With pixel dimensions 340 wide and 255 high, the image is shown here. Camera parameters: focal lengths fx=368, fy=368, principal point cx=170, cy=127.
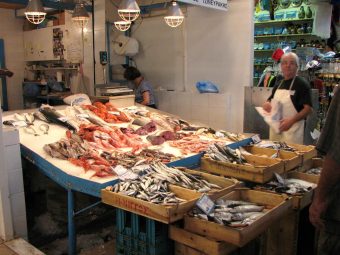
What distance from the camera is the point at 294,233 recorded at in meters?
3.02

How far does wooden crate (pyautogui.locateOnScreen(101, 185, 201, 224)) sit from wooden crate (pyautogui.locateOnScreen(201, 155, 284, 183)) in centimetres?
76

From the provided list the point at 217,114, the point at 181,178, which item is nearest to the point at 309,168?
the point at 181,178

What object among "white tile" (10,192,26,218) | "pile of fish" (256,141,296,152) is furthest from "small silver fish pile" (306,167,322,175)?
"white tile" (10,192,26,218)

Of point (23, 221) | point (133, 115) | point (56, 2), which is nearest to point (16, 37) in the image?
point (56, 2)

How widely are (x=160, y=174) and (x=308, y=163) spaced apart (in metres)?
1.77

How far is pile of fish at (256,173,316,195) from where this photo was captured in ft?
10.2

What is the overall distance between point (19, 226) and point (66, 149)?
0.92 m

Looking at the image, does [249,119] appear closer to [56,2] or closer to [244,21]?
[244,21]

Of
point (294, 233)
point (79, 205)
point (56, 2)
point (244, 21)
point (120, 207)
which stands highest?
point (56, 2)

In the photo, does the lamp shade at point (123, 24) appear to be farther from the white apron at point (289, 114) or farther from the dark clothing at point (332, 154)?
the dark clothing at point (332, 154)

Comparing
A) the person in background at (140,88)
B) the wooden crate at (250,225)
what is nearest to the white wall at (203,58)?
the person in background at (140,88)

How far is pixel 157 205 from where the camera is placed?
257cm

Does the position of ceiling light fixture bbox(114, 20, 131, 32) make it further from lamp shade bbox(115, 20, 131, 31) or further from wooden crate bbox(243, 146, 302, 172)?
wooden crate bbox(243, 146, 302, 172)

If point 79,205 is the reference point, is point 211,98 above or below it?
above
